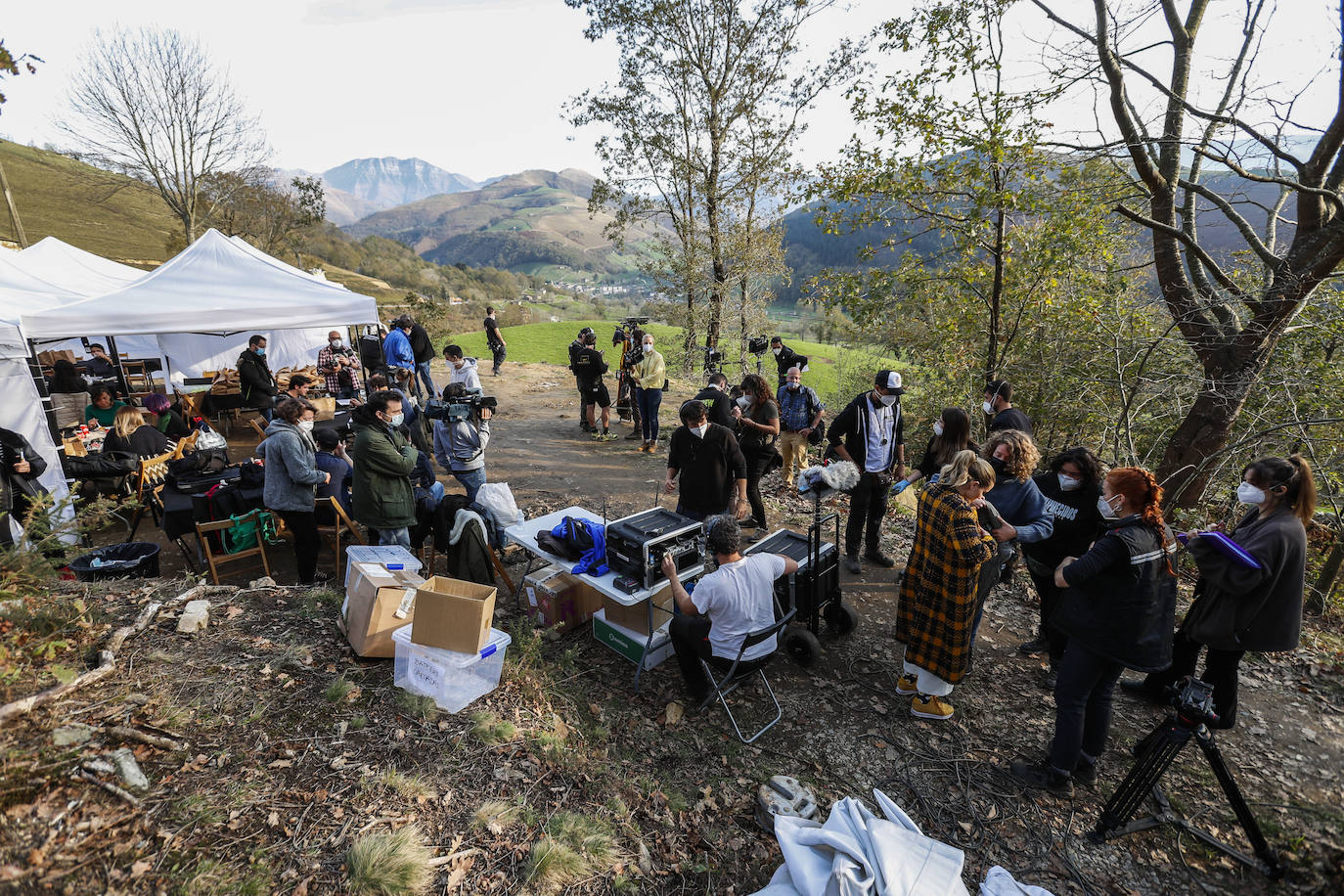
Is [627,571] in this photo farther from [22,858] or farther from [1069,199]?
[1069,199]

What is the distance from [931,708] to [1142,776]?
3.65ft

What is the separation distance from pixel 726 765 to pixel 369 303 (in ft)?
26.6

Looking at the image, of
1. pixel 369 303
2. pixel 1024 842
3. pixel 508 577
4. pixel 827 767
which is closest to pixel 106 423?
pixel 369 303

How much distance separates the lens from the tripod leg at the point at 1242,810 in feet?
8.84

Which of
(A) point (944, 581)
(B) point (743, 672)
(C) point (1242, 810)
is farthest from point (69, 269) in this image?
(C) point (1242, 810)

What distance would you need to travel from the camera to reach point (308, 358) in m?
13.9

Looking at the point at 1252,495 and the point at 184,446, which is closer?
the point at 1252,495

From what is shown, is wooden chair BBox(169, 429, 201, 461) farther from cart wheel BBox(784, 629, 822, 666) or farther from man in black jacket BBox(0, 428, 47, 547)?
cart wheel BBox(784, 629, 822, 666)

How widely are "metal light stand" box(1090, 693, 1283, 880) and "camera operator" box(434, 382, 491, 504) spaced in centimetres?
504

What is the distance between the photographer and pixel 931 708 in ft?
12.3

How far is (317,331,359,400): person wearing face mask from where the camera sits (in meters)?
10.3

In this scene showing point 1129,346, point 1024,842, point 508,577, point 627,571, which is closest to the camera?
point 1024,842

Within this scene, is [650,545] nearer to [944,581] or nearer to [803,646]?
[803,646]

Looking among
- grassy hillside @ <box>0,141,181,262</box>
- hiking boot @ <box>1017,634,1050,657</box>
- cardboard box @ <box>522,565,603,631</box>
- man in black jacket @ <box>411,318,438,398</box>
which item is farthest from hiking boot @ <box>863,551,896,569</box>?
grassy hillside @ <box>0,141,181,262</box>
